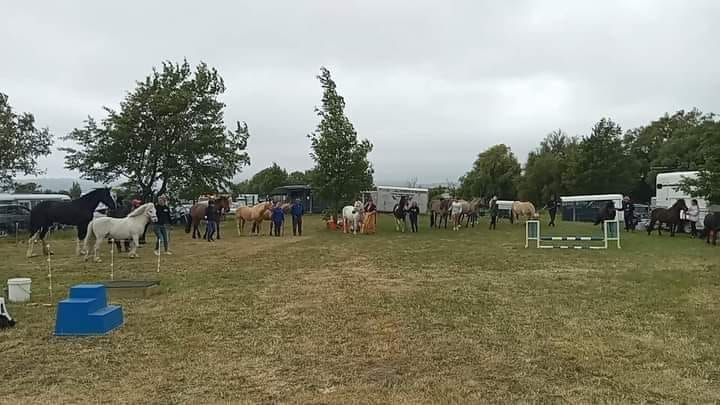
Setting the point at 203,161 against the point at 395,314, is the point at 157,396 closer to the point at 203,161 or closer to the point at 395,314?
the point at 395,314

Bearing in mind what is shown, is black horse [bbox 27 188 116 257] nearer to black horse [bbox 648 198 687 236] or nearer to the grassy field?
the grassy field

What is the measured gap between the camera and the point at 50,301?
29.2ft

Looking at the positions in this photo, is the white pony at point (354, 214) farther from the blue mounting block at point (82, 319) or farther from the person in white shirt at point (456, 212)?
the blue mounting block at point (82, 319)

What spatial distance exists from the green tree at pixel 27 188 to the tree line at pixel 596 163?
46.4 metres

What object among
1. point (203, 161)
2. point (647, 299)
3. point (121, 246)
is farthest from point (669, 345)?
point (203, 161)

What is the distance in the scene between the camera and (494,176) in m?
67.2

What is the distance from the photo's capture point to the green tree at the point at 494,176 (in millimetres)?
65188

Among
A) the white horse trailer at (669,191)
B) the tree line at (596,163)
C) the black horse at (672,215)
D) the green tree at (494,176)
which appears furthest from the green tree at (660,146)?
the black horse at (672,215)

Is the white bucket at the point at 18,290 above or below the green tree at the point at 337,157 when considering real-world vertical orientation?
below

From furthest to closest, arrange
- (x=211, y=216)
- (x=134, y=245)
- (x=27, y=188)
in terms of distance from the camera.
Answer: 1. (x=27, y=188)
2. (x=211, y=216)
3. (x=134, y=245)

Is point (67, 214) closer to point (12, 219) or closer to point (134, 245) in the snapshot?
point (134, 245)

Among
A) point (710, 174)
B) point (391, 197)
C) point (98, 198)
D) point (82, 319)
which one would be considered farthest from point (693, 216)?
point (391, 197)

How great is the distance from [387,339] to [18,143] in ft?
110

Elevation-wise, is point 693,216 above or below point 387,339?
above
